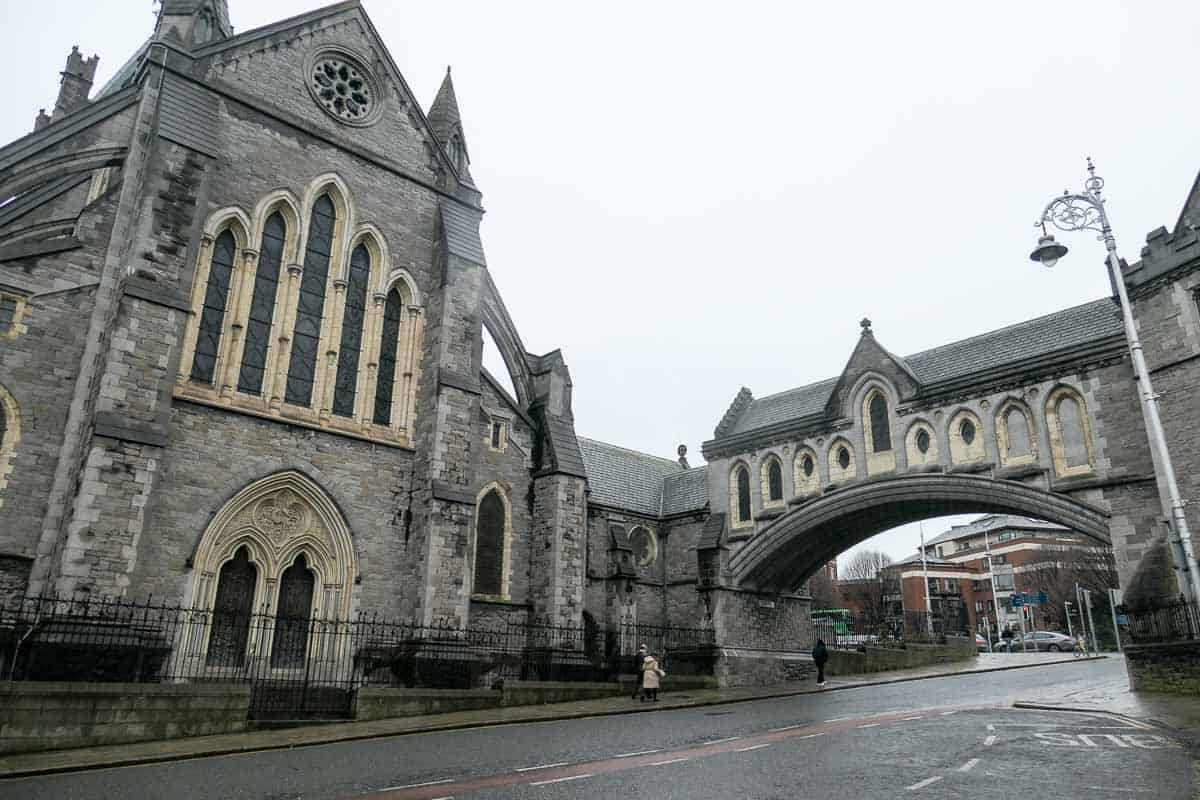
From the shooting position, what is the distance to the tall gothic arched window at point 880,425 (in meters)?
24.1

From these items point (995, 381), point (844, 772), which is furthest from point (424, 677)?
point (995, 381)

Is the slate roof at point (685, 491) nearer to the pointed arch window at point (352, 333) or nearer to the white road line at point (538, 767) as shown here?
the pointed arch window at point (352, 333)

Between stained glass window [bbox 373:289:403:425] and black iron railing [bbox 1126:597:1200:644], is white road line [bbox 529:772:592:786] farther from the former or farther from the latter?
stained glass window [bbox 373:289:403:425]

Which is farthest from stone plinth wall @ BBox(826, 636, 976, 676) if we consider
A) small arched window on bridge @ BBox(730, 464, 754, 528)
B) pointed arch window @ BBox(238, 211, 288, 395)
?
pointed arch window @ BBox(238, 211, 288, 395)

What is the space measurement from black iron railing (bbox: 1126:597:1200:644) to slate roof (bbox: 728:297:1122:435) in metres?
6.59

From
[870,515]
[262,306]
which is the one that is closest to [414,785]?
[262,306]

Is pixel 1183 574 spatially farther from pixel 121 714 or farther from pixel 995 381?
pixel 121 714

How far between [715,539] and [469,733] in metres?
15.3

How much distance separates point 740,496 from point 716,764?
19.1 meters

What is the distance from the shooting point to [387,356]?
20812 mm

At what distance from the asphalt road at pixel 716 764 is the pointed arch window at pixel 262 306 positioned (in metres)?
9.22

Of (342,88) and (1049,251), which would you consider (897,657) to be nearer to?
(1049,251)

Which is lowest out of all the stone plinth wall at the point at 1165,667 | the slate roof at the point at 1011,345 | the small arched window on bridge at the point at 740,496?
the stone plinth wall at the point at 1165,667

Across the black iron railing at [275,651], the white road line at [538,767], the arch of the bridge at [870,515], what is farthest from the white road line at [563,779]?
the arch of the bridge at [870,515]
